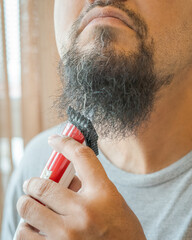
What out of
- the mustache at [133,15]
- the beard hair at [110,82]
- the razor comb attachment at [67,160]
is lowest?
the razor comb attachment at [67,160]

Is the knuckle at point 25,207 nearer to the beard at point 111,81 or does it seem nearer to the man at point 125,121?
the man at point 125,121

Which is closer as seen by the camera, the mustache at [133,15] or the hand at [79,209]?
the hand at [79,209]

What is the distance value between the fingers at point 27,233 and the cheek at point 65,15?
38cm

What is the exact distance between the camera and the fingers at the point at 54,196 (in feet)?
1.41

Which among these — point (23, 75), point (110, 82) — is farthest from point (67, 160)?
point (23, 75)

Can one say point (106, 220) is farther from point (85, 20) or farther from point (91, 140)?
point (85, 20)

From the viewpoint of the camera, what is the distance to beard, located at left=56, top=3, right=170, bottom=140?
532mm

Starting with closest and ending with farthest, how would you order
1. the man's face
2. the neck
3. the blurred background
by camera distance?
the man's face < the neck < the blurred background

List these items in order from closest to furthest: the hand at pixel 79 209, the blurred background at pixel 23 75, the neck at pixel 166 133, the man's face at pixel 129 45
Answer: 1. the hand at pixel 79 209
2. the man's face at pixel 129 45
3. the neck at pixel 166 133
4. the blurred background at pixel 23 75

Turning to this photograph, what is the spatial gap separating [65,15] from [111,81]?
0.20 metres

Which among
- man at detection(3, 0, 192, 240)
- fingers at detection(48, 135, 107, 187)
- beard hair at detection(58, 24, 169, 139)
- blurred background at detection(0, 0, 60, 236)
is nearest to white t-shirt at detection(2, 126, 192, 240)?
man at detection(3, 0, 192, 240)

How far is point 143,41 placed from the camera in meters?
0.54

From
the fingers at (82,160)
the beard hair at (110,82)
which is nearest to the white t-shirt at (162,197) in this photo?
the beard hair at (110,82)

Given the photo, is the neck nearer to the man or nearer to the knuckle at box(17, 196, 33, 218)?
the man
